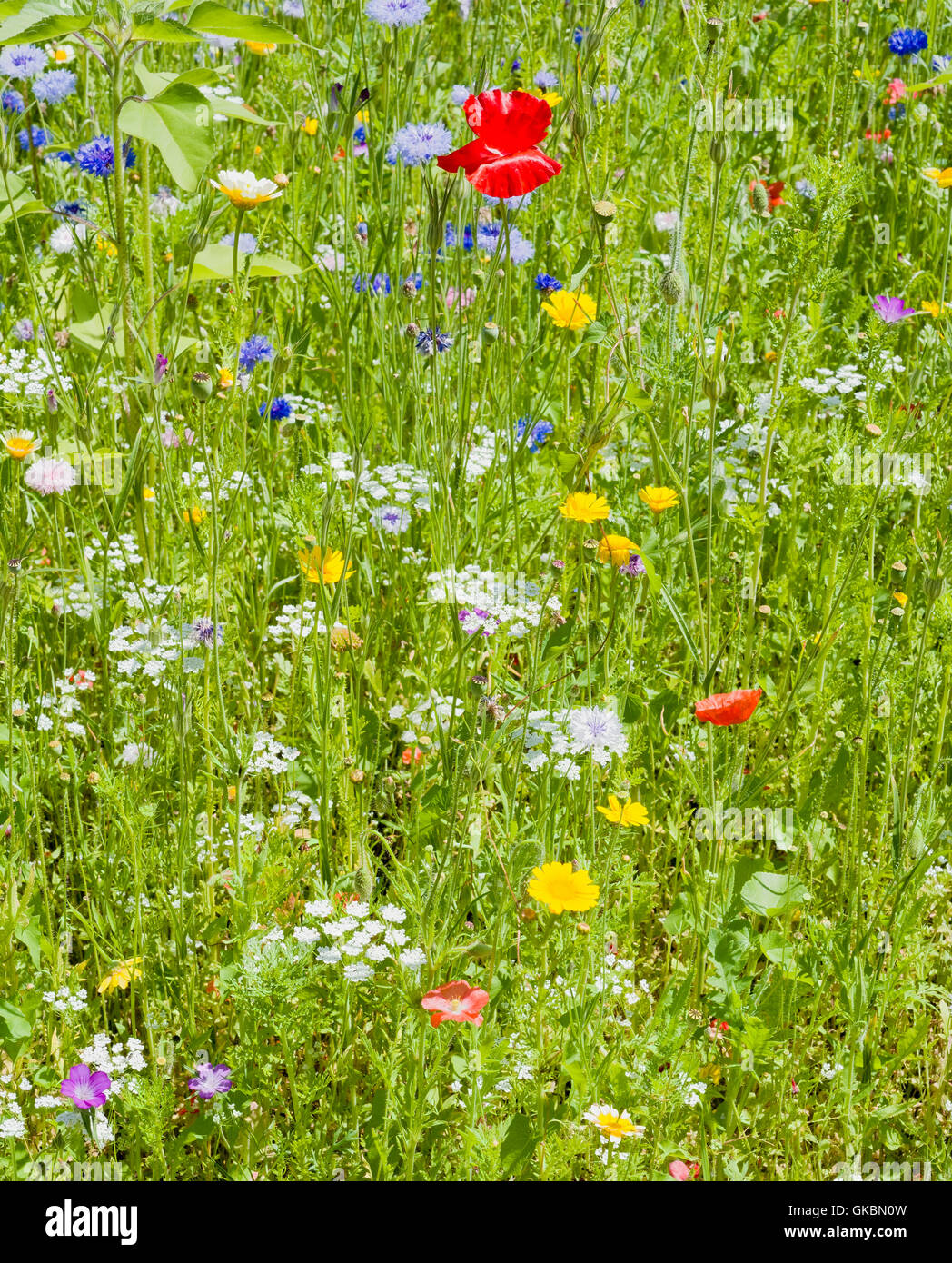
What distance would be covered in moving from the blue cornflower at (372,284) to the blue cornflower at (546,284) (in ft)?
1.09

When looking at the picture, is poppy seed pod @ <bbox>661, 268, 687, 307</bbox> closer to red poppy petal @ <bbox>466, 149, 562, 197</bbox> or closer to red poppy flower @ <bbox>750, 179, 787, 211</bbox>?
red poppy petal @ <bbox>466, 149, 562, 197</bbox>

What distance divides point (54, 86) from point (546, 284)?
4.11 feet

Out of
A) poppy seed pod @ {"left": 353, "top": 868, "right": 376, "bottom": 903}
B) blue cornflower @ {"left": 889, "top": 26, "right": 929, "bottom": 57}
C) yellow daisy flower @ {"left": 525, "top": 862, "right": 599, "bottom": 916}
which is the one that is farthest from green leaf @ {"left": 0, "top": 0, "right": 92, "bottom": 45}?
blue cornflower @ {"left": 889, "top": 26, "right": 929, "bottom": 57}

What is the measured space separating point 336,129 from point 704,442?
89 cm

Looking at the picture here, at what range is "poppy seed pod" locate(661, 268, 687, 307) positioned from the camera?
5.38ft

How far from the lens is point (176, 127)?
1.85 m

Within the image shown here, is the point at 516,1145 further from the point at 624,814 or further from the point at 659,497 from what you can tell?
the point at 659,497

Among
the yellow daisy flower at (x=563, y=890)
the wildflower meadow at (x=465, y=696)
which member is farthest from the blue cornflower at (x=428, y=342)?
the yellow daisy flower at (x=563, y=890)

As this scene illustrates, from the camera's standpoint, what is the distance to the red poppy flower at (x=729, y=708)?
1.52 metres

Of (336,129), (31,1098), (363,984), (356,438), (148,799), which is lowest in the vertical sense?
(31,1098)

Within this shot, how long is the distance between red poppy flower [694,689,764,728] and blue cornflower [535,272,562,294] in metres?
1.40
